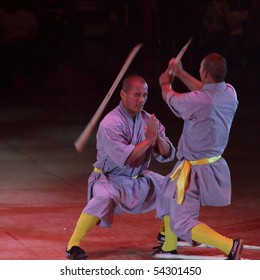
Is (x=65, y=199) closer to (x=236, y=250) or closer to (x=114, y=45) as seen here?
(x=236, y=250)

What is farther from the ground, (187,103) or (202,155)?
(187,103)

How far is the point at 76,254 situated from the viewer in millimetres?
7504

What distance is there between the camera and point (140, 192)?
310 inches

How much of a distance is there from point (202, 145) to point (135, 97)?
0.73 meters

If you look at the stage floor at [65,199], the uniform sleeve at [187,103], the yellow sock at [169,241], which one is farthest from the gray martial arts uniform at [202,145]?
the stage floor at [65,199]

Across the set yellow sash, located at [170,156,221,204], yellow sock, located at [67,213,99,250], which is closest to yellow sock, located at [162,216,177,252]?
yellow sash, located at [170,156,221,204]

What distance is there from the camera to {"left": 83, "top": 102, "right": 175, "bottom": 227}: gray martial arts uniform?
7.60 metres

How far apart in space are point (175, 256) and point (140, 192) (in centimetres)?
60

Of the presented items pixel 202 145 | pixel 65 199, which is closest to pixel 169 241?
pixel 202 145

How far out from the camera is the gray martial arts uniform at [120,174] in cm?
760

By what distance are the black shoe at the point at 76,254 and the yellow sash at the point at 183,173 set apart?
2.80 feet

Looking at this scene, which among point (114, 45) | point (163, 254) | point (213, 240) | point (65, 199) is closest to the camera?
point (213, 240)

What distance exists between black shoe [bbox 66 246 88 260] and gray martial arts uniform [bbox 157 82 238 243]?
2.41 feet
